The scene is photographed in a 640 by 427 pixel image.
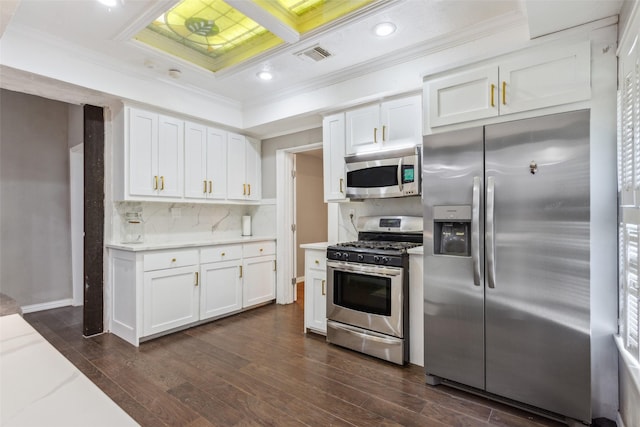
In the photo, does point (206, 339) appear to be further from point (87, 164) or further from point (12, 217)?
point (12, 217)

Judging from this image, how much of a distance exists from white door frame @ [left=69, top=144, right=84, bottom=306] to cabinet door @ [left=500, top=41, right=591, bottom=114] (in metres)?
4.96

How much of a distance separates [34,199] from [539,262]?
5.45m

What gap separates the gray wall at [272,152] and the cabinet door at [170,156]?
1293 mm

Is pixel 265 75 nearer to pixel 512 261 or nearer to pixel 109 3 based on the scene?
pixel 109 3

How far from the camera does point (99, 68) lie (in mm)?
2990

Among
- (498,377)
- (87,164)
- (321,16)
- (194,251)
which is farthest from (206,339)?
(321,16)

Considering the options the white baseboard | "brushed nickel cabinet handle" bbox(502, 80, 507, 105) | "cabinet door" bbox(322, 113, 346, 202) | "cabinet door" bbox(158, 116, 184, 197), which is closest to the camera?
"brushed nickel cabinet handle" bbox(502, 80, 507, 105)

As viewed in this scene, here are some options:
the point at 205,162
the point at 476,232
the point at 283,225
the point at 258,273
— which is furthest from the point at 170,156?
the point at 476,232

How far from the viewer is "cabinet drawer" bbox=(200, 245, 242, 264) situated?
12.0ft

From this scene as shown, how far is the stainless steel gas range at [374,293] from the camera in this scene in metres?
2.65

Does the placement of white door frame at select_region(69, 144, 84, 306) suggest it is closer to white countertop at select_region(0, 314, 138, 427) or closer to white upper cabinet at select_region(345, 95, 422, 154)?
white upper cabinet at select_region(345, 95, 422, 154)

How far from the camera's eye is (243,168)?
452cm

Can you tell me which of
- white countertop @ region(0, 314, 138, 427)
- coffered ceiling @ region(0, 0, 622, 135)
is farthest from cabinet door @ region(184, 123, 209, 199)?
white countertop @ region(0, 314, 138, 427)

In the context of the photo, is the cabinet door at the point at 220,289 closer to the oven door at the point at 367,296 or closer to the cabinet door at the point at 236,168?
the cabinet door at the point at 236,168
